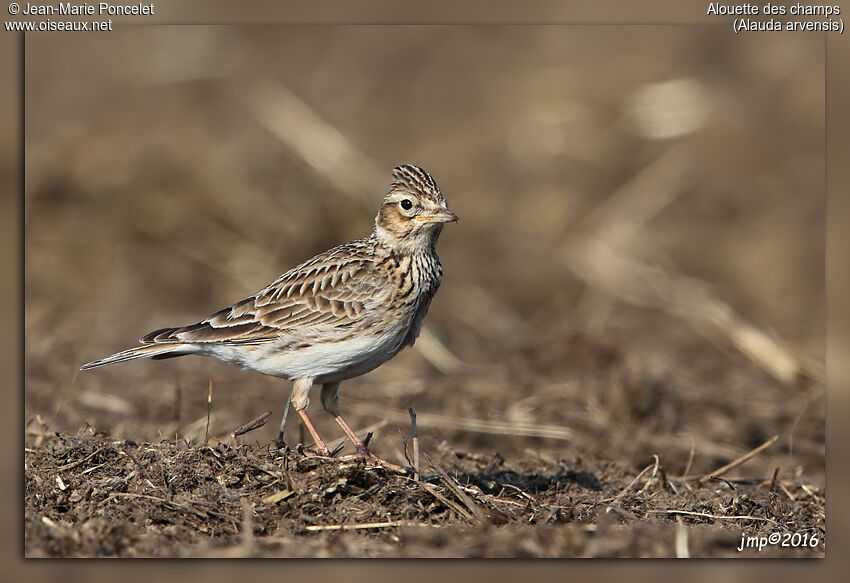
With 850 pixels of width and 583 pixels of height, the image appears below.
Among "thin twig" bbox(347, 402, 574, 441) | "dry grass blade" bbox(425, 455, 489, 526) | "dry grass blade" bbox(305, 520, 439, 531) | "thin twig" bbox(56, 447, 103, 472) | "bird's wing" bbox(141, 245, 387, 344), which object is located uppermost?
"bird's wing" bbox(141, 245, 387, 344)

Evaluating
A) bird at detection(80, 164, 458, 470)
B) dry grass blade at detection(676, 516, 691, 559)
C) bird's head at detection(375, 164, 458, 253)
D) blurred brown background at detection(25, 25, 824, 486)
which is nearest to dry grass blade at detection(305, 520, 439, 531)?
bird at detection(80, 164, 458, 470)

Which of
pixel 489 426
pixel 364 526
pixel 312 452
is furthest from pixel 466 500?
pixel 489 426

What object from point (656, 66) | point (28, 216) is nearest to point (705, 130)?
point (656, 66)

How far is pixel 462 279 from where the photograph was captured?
14.5 meters

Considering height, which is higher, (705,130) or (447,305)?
(705,130)

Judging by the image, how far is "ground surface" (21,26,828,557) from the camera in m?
6.11

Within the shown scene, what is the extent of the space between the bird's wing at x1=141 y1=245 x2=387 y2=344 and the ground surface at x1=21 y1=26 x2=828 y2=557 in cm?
75

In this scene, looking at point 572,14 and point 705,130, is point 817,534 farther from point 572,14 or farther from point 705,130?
point 705,130

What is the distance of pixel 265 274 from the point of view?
43.6 ft

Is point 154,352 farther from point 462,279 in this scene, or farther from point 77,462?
point 462,279

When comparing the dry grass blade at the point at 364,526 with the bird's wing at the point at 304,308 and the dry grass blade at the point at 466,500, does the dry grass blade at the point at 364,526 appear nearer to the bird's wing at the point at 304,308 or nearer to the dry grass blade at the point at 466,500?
the dry grass blade at the point at 466,500

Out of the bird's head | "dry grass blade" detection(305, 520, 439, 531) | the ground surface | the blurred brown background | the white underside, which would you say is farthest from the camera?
the blurred brown background

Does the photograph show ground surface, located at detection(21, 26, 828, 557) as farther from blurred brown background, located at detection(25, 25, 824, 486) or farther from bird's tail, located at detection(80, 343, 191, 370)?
bird's tail, located at detection(80, 343, 191, 370)

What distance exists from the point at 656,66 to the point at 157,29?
863 centimetres
